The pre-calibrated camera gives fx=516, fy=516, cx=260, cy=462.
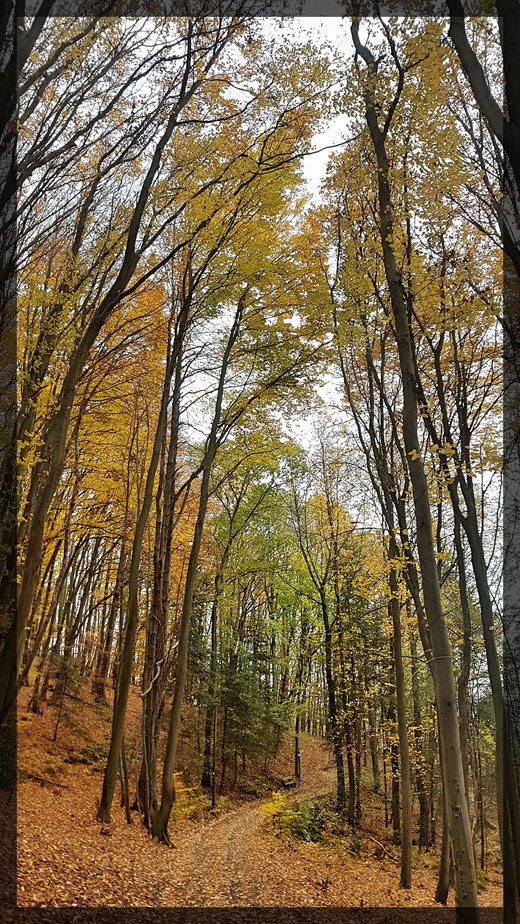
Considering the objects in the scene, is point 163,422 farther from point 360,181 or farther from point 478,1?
point 478,1

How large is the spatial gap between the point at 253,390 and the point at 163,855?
7.40m

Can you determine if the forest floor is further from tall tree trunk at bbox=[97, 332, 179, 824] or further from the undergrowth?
tall tree trunk at bbox=[97, 332, 179, 824]

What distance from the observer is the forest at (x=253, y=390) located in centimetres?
525

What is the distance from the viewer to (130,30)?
5500 mm

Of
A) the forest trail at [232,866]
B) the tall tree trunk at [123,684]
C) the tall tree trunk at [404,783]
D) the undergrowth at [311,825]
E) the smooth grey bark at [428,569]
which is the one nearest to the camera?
the smooth grey bark at [428,569]

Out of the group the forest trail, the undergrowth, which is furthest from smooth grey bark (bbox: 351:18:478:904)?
the undergrowth

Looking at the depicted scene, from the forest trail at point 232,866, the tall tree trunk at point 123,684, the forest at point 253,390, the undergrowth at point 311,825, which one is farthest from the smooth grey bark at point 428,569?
the undergrowth at point 311,825

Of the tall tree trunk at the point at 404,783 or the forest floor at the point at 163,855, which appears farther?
the tall tree trunk at the point at 404,783

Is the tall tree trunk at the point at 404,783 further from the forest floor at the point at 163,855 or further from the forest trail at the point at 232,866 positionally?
the forest trail at the point at 232,866

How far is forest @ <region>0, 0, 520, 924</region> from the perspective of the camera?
5.25 m

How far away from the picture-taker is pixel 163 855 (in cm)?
709

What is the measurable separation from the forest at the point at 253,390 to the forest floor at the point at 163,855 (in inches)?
2.6

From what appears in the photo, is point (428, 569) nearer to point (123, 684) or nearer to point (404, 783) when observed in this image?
point (404, 783)

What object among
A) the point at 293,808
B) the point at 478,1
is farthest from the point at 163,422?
the point at 293,808
